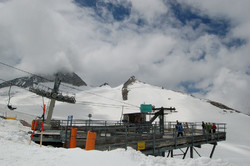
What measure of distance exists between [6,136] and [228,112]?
9098cm

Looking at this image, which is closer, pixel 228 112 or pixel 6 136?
pixel 6 136

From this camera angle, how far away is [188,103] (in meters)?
87.1

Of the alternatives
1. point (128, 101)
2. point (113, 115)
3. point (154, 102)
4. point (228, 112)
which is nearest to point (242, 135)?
point (228, 112)

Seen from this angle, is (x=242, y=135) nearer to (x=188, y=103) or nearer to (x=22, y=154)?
(x=188, y=103)

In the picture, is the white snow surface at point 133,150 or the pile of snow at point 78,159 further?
the white snow surface at point 133,150

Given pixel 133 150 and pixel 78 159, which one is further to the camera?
pixel 133 150

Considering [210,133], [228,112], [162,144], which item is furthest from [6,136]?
[228,112]

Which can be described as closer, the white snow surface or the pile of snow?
the pile of snow

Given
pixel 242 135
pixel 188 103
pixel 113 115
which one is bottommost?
pixel 242 135

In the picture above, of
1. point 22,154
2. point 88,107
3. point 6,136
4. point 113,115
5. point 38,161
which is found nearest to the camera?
point 38,161

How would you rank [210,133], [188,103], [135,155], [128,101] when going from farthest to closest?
[128,101], [188,103], [210,133], [135,155]

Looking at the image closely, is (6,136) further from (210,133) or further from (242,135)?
(242,135)

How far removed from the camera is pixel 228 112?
83.0 m

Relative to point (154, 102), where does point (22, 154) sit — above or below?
below
